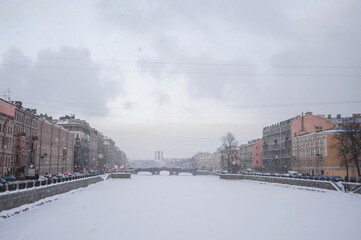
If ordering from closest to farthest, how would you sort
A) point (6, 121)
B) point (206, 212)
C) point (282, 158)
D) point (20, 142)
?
1. point (206, 212)
2. point (6, 121)
3. point (20, 142)
4. point (282, 158)

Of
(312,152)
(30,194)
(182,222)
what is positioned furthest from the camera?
(312,152)

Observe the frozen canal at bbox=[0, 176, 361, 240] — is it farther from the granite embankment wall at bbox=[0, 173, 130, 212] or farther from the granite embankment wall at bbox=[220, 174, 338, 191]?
the granite embankment wall at bbox=[220, 174, 338, 191]

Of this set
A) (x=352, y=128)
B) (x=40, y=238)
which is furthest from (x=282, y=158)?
(x=40, y=238)

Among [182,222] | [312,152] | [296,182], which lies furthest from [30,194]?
[312,152]

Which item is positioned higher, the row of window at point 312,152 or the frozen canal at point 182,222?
the row of window at point 312,152

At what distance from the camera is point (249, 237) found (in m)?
23.5

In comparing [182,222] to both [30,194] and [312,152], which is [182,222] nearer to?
[30,194]

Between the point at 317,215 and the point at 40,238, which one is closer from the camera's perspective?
the point at 40,238

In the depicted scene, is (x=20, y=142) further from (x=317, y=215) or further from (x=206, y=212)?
(x=317, y=215)

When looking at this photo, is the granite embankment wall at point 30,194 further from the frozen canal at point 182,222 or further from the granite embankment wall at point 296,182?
the granite embankment wall at point 296,182

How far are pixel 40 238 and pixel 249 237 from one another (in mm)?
12178

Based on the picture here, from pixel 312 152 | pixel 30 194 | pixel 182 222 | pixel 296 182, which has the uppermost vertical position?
pixel 312 152

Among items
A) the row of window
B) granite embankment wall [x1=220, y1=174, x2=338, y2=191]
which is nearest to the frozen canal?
granite embankment wall [x1=220, y1=174, x2=338, y2=191]

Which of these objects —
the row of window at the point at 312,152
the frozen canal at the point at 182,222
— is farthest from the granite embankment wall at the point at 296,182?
the frozen canal at the point at 182,222
